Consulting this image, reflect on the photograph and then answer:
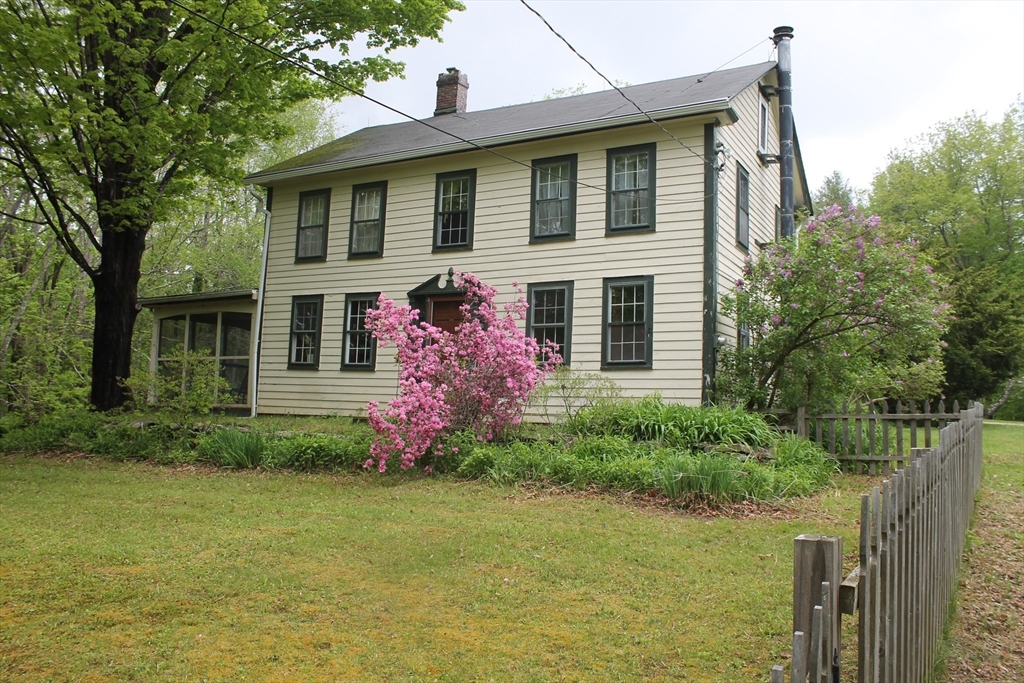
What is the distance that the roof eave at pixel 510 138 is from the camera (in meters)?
12.9

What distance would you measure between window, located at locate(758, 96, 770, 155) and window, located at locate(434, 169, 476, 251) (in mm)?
6179

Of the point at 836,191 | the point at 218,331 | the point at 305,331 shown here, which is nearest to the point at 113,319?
the point at 218,331

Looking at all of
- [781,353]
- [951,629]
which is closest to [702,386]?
[781,353]

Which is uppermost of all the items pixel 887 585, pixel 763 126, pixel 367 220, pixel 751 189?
pixel 763 126

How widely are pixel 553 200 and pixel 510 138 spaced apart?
1.47 m

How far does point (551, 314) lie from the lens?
1441cm

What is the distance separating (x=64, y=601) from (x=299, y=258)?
43.7ft

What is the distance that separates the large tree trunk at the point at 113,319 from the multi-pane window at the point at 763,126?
12.9 metres

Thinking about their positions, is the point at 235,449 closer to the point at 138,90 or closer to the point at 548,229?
the point at 138,90

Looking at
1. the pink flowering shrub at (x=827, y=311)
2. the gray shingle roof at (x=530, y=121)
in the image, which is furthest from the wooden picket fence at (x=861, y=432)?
the gray shingle roof at (x=530, y=121)

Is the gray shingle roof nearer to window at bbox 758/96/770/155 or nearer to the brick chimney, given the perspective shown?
the brick chimney

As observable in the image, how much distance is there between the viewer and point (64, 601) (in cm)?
495

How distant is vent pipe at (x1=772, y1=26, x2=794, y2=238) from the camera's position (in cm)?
1585

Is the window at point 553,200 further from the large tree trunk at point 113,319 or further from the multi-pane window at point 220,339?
the multi-pane window at point 220,339
